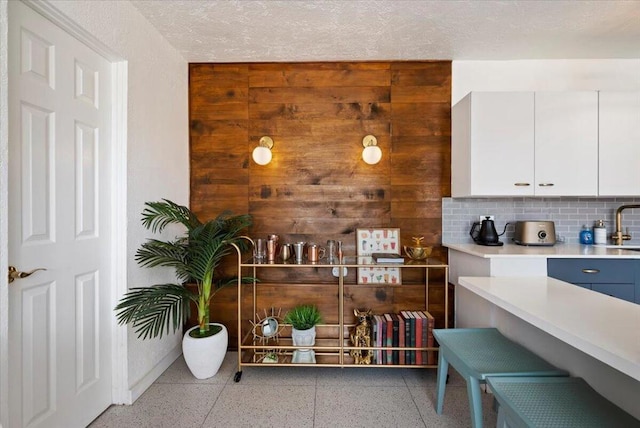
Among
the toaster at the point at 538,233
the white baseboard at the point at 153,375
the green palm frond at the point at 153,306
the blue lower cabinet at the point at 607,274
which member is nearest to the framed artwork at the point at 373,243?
the toaster at the point at 538,233

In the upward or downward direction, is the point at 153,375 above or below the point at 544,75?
below

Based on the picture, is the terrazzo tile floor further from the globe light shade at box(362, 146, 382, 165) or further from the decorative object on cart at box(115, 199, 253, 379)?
the globe light shade at box(362, 146, 382, 165)

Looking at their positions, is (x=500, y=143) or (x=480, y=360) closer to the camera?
(x=480, y=360)

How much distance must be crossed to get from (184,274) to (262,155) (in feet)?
3.65

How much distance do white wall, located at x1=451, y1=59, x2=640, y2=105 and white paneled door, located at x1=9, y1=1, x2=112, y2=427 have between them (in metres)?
2.70

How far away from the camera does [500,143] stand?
7.72ft

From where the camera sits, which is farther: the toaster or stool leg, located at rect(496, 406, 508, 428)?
the toaster

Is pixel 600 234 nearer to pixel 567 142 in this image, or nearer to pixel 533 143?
pixel 567 142

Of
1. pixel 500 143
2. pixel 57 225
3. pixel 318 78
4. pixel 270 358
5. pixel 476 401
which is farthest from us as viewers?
pixel 318 78

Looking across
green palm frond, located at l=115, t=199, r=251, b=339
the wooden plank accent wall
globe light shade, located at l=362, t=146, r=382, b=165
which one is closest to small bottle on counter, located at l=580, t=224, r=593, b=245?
the wooden plank accent wall

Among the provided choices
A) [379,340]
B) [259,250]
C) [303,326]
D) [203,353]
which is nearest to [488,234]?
[379,340]

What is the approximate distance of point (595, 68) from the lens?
2.66 m

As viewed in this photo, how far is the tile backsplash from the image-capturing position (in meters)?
2.64

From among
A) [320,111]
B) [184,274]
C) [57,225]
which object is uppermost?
[320,111]
